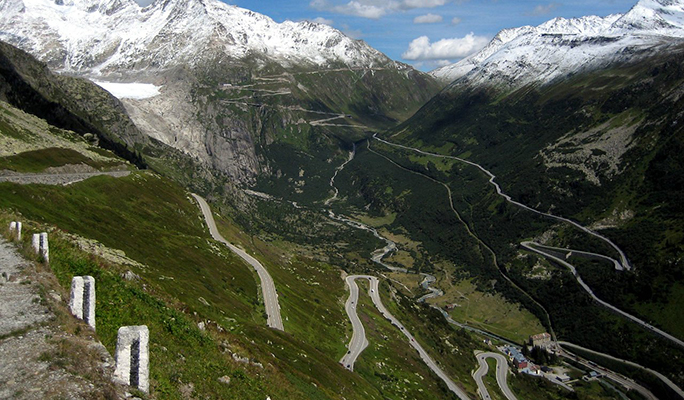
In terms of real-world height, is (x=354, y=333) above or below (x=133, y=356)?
below

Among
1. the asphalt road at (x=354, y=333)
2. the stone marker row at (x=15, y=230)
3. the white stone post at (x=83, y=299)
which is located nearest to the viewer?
the white stone post at (x=83, y=299)

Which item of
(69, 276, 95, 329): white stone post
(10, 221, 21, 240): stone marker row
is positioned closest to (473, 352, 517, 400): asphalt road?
(10, 221, 21, 240): stone marker row

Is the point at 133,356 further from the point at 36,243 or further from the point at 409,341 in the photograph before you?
the point at 409,341

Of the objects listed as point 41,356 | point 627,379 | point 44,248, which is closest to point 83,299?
point 41,356

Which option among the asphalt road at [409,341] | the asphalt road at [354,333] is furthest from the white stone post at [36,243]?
the asphalt road at [409,341]

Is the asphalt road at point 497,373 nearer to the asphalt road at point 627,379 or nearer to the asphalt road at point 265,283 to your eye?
the asphalt road at point 627,379

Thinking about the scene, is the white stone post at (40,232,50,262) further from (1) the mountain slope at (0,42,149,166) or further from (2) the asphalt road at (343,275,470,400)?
(1) the mountain slope at (0,42,149,166)

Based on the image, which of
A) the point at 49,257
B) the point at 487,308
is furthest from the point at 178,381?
the point at 487,308
